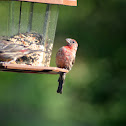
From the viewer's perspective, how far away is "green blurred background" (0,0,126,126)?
33.2ft

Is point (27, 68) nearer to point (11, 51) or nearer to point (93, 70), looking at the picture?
point (11, 51)

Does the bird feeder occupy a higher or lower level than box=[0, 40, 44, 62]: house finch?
higher

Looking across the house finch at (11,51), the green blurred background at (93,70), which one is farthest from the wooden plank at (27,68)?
the green blurred background at (93,70)

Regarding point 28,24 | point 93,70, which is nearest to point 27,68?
point 28,24

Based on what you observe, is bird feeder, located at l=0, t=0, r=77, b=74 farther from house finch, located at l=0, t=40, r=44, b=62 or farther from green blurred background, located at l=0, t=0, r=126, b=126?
green blurred background, located at l=0, t=0, r=126, b=126

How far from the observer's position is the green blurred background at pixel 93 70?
33.2 ft

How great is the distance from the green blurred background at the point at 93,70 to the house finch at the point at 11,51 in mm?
3968

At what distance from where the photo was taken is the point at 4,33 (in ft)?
20.2

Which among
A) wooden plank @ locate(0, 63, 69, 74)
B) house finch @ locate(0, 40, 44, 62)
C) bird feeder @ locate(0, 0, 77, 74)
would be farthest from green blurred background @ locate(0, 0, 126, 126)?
wooden plank @ locate(0, 63, 69, 74)

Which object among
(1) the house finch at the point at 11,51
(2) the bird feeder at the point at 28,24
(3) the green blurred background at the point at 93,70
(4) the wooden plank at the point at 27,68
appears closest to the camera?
(4) the wooden plank at the point at 27,68

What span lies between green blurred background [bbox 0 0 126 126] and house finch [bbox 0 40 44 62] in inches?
156

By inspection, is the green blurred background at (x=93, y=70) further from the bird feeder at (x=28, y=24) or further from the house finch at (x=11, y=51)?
the house finch at (x=11, y=51)

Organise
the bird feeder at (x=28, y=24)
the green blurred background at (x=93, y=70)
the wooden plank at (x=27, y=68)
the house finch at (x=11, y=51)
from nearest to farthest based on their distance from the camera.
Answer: the wooden plank at (x=27, y=68)
the house finch at (x=11, y=51)
the bird feeder at (x=28, y=24)
the green blurred background at (x=93, y=70)

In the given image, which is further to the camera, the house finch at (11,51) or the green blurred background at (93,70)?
the green blurred background at (93,70)
